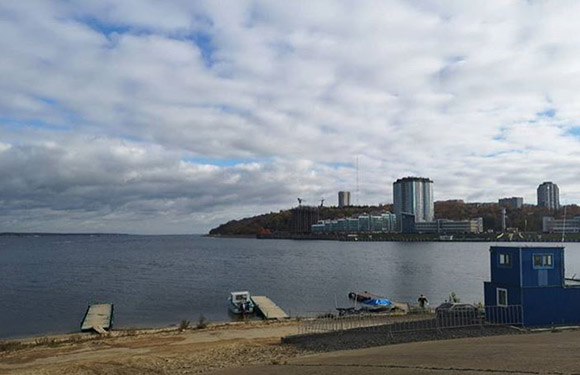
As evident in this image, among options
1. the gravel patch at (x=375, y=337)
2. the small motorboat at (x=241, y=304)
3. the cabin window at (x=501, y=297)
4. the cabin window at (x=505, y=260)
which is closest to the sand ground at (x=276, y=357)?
the gravel patch at (x=375, y=337)

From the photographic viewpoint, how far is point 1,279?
95.7 meters

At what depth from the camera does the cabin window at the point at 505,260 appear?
99.8 feet

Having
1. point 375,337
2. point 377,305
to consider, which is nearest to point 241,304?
point 377,305

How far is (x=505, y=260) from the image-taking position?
3080 centimetres

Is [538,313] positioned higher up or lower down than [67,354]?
higher up

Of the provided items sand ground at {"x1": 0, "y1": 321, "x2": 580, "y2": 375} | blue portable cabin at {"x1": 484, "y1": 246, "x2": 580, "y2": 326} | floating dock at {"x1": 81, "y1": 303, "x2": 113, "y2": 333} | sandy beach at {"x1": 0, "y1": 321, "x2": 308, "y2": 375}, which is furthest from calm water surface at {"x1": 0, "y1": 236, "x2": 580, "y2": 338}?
blue portable cabin at {"x1": 484, "y1": 246, "x2": 580, "y2": 326}

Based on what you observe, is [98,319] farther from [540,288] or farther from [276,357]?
[540,288]

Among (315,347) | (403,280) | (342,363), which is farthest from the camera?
(403,280)

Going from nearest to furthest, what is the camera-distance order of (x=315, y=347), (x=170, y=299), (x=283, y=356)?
(x=283, y=356) → (x=315, y=347) → (x=170, y=299)

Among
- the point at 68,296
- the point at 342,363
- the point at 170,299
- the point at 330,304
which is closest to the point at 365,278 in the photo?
the point at 330,304

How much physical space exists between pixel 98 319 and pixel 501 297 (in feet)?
112

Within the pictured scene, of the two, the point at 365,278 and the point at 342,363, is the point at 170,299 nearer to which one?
the point at 365,278

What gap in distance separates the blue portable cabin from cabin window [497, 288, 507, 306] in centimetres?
6

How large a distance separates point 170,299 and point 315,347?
41405 millimetres
